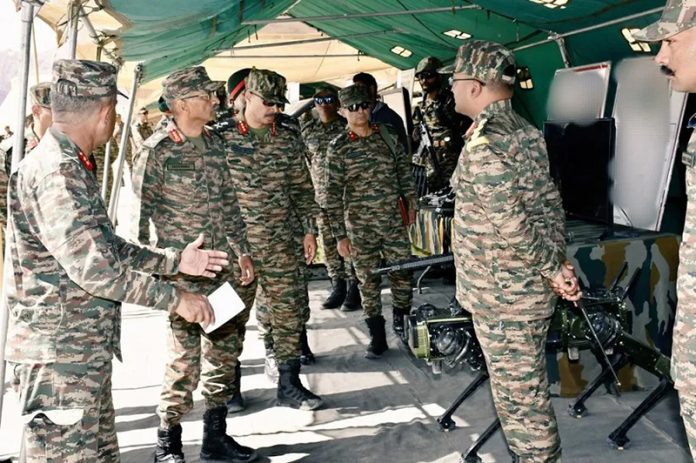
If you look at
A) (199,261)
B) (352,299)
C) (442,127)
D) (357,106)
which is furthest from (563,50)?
(199,261)

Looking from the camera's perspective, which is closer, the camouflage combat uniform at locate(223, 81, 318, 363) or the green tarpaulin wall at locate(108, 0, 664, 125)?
the camouflage combat uniform at locate(223, 81, 318, 363)

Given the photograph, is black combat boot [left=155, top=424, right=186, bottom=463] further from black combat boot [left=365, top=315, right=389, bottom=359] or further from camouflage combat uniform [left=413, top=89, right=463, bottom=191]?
camouflage combat uniform [left=413, top=89, right=463, bottom=191]

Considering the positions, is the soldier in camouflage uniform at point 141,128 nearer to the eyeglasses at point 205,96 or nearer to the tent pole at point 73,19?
the tent pole at point 73,19

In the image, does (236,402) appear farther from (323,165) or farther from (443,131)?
(443,131)

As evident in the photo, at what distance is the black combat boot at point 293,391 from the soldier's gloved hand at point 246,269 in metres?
0.98

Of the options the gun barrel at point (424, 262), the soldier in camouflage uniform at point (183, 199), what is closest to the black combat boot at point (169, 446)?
the soldier in camouflage uniform at point (183, 199)

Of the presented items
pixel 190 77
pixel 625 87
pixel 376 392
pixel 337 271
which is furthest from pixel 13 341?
pixel 337 271

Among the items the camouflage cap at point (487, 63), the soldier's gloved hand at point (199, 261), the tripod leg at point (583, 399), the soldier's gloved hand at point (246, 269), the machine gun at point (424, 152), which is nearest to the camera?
the soldier's gloved hand at point (199, 261)

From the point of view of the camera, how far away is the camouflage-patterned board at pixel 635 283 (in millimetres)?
4062

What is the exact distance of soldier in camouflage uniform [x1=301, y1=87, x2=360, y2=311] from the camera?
675 centimetres

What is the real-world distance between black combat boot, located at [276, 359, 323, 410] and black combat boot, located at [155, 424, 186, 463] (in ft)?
3.24

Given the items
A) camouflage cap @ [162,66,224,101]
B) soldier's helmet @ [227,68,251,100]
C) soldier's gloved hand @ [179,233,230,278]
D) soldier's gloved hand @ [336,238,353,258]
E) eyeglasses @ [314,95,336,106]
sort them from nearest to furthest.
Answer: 1. soldier's gloved hand @ [179,233,230,278]
2. camouflage cap @ [162,66,224,101]
3. soldier's helmet @ [227,68,251,100]
4. soldier's gloved hand @ [336,238,353,258]
5. eyeglasses @ [314,95,336,106]

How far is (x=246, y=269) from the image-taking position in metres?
3.63

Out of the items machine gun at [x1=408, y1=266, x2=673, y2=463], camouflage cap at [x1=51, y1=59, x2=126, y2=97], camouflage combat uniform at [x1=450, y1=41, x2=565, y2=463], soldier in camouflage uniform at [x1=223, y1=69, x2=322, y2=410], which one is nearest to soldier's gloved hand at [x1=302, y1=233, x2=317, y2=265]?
soldier in camouflage uniform at [x1=223, y1=69, x2=322, y2=410]
